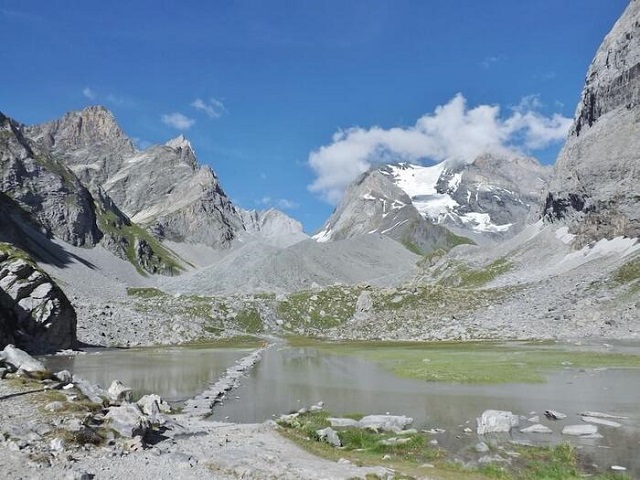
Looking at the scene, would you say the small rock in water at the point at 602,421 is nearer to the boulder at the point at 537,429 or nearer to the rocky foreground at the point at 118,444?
the boulder at the point at 537,429

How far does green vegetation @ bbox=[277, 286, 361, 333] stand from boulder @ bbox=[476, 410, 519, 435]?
124m

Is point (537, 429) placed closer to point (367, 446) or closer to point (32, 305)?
point (367, 446)

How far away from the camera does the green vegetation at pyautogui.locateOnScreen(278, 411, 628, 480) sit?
22.4m

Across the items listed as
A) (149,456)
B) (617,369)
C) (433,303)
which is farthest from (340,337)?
(149,456)

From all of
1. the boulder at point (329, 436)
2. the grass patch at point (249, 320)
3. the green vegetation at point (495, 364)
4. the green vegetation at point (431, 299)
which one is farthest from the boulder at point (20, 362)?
the grass patch at point (249, 320)

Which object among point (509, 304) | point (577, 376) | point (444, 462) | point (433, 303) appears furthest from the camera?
point (433, 303)

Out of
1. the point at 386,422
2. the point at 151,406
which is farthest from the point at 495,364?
the point at 151,406

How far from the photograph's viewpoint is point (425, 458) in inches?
998

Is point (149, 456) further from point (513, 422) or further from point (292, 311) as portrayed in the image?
point (292, 311)

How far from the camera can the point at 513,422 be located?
3062 cm

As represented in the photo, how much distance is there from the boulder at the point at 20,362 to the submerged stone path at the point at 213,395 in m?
9.91

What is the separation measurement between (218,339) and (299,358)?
2391 inches

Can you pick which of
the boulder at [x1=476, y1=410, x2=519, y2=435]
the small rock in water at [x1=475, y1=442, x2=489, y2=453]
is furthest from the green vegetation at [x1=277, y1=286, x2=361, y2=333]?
the small rock in water at [x1=475, y1=442, x2=489, y2=453]

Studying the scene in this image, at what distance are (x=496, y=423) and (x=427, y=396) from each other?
12734mm
